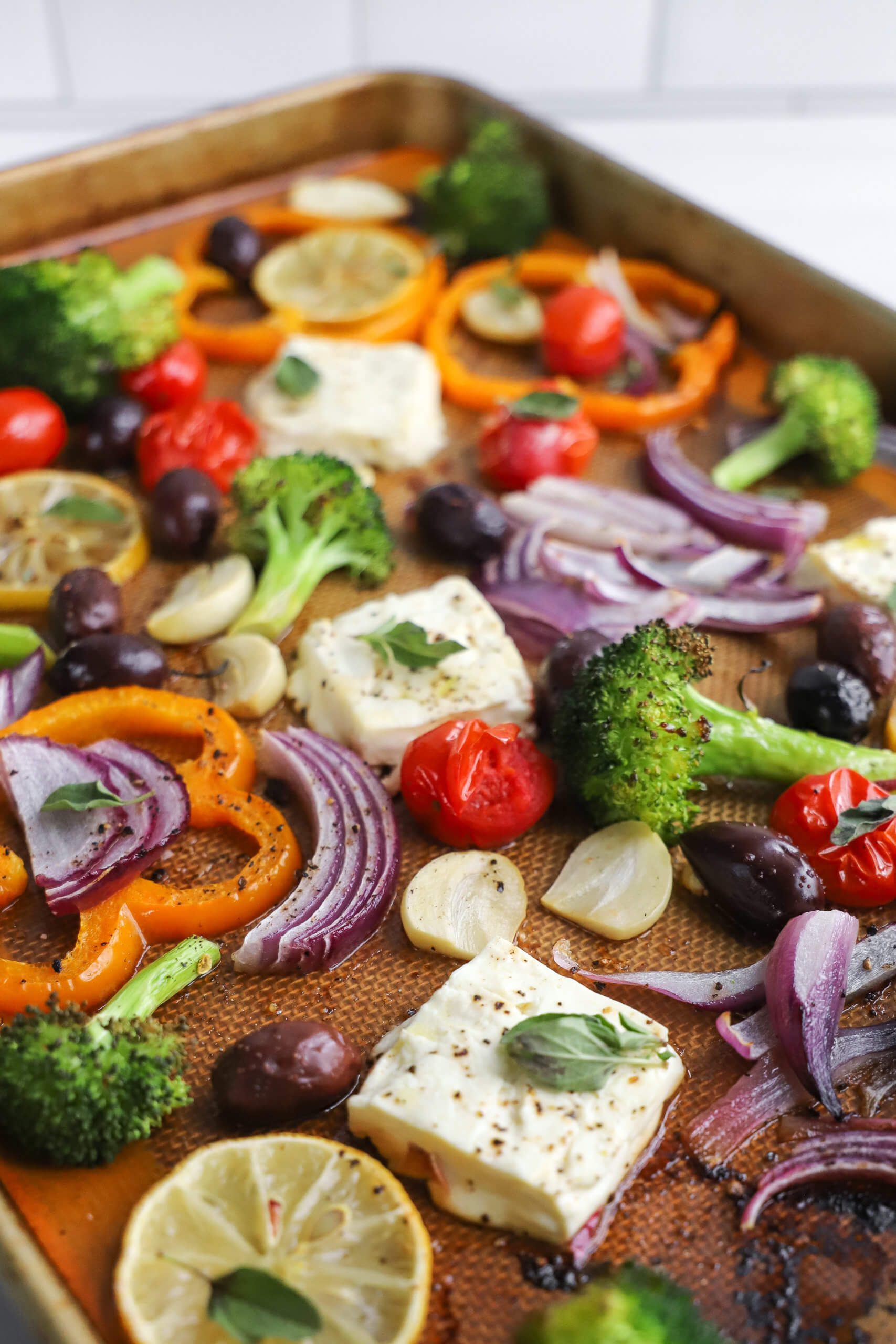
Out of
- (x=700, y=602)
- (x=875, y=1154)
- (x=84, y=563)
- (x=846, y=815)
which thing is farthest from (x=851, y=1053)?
(x=84, y=563)

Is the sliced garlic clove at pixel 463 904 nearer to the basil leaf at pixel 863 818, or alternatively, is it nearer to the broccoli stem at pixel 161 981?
the broccoli stem at pixel 161 981

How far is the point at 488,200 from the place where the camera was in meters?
5.49

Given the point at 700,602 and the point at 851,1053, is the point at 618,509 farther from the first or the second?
the point at 851,1053

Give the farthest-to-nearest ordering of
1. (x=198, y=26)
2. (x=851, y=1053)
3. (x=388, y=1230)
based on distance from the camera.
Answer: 1. (x=198, y=26)
2. (x=851, y=1053)
3. (x=388, y=1230)

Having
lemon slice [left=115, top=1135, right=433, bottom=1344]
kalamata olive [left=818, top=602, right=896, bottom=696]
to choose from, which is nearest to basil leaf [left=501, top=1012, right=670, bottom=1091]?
lemon slice [left=115, top=1135, right=433, bottom=1344]

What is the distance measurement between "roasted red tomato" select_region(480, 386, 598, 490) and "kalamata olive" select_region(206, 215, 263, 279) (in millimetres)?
1558

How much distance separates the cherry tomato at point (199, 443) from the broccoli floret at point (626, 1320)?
3.01 meters

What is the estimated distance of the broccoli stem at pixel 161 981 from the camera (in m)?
2.85

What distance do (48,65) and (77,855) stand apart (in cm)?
612

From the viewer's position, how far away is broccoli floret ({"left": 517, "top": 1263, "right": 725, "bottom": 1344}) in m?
2.19

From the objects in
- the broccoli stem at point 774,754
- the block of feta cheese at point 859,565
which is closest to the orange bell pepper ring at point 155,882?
the broccoli stem at point 774,754

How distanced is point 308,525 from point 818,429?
1.92m

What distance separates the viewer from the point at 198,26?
24.3ft

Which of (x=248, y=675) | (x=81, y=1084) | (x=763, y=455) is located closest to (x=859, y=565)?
(x=763, y=455)
